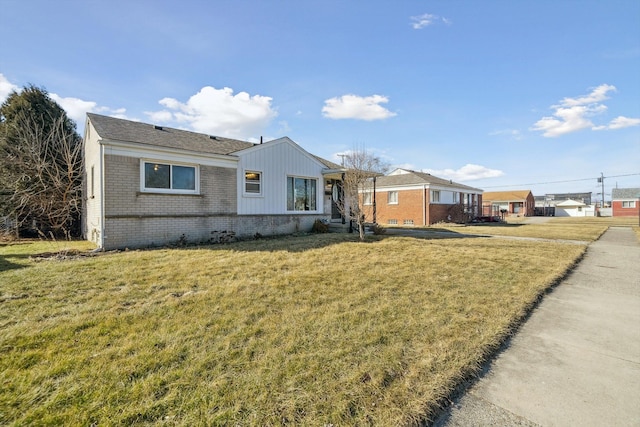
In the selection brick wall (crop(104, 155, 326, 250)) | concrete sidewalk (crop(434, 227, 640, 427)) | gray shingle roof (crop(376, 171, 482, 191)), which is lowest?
concrete sidewalk (crop(434, 227, 640, 427))

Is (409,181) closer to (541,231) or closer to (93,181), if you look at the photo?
(541,231)

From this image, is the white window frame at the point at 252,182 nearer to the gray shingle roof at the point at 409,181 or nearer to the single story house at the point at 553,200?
the gray shingle roof at the point at 409,181

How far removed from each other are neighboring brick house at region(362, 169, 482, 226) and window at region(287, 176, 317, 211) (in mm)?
9808

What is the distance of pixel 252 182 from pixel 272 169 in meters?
1.19

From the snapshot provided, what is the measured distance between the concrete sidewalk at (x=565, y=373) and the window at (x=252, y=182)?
35.9 feet

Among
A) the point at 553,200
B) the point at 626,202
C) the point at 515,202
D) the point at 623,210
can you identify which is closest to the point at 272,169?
the point at 515,202

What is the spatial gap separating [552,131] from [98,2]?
50.8m

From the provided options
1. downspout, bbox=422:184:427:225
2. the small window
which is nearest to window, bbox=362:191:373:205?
downspout, bbox=422:184:427:225

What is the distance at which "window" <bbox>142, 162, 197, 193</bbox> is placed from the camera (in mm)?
10188

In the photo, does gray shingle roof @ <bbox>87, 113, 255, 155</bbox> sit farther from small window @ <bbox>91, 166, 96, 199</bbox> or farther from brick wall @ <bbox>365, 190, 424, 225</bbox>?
brick wall @ <bbox>365, 190, 424, 225</bbox>

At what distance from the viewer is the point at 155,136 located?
11.1 m

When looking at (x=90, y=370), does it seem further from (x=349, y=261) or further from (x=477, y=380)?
(x=349, y=261)

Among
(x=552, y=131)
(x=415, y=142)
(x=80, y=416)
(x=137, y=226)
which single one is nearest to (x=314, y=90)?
(x=137, y=226)

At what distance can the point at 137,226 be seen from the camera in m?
9.76
